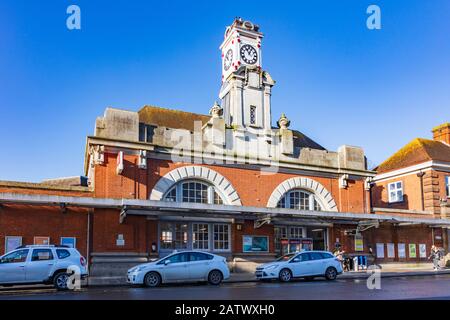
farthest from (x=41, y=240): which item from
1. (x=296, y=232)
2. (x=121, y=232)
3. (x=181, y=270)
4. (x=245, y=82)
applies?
(x=245, y=82)

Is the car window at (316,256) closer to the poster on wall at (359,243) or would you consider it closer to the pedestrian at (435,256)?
the poster on wall at (359,243)

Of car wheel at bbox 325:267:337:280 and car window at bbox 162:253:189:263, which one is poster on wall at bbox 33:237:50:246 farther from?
car wheel at bbox 325:267:337:280

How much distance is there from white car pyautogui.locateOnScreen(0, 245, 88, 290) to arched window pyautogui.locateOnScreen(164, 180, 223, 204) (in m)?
7.74

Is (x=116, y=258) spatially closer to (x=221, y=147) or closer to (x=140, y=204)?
(x=140, y=204)

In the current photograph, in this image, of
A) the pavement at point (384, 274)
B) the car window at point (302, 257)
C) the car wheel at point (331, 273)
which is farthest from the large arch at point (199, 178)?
the car wheel at point (331, 273)

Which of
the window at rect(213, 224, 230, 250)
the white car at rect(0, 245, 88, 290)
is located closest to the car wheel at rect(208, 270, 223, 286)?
the white car at rect(0, 245, 88, 290)

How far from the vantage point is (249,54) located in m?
29.6

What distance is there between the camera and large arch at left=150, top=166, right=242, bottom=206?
24413 mm

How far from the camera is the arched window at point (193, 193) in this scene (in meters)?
25.2

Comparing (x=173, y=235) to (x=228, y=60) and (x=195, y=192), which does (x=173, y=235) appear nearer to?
(x=195, y=192)

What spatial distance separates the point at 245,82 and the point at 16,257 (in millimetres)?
16177

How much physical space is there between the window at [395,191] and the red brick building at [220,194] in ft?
7.91
